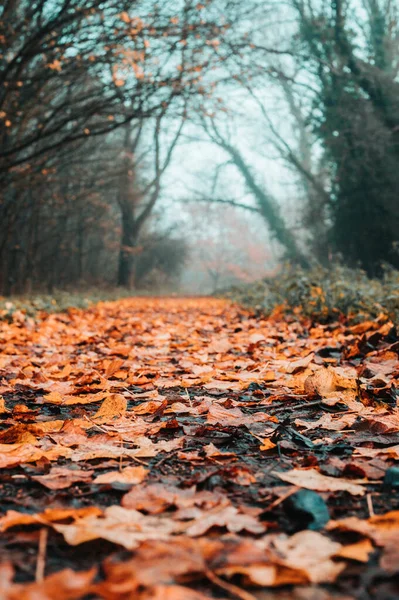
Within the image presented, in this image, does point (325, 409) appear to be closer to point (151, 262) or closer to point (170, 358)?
point (170, 358)

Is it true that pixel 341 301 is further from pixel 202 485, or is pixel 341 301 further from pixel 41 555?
pixel 41 555

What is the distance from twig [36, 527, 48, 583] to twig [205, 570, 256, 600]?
30 centimetres

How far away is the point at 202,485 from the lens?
1369 millimetres

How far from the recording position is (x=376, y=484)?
1355mm

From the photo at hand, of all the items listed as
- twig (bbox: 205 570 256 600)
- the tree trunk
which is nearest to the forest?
twig (bbox: 205 570 256 600)

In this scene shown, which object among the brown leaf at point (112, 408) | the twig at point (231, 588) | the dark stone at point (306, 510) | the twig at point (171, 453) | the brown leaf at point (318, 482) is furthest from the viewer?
the brown leaf at point (112, 408)

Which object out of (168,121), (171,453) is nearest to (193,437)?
(171,453)

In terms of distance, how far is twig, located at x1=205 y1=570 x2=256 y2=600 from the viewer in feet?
2.69

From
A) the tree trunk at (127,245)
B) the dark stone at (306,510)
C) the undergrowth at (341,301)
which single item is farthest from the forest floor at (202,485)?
the tree trunk at (127,245)

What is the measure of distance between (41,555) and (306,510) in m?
0.57

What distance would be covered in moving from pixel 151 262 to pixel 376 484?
95.5 ft

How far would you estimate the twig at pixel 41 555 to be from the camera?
35.2 inches

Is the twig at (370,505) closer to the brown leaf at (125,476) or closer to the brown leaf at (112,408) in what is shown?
the brown leaf at (125,476)

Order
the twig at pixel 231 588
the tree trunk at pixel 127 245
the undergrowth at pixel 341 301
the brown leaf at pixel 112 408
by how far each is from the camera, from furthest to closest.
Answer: the tree trunk at pixel 127 245 < the undergrowth at pixel 341 301 < the brown leaf at pixel 112 408 < the twig at pixel 231 588
